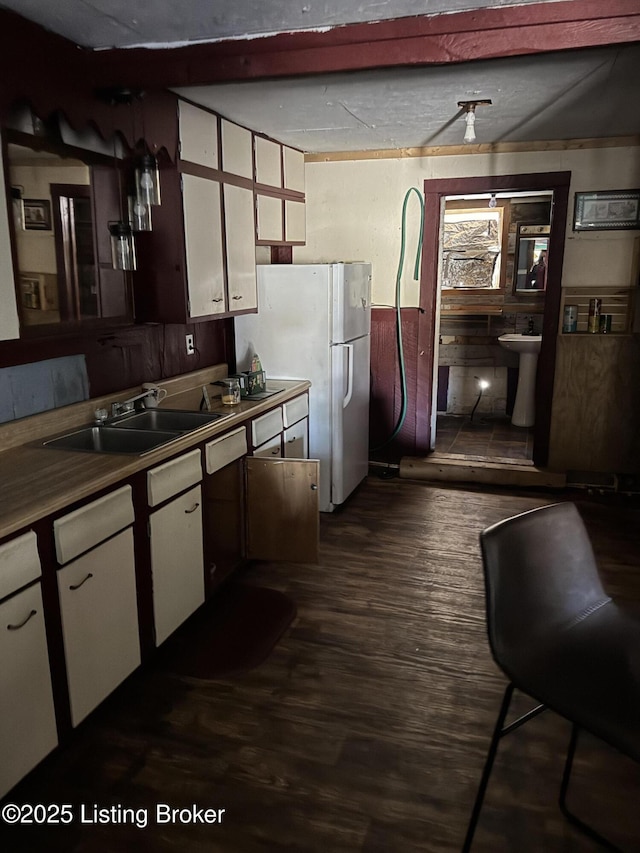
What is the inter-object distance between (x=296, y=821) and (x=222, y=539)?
139cm

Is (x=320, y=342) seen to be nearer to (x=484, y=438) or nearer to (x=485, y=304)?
(x=484, y=438)

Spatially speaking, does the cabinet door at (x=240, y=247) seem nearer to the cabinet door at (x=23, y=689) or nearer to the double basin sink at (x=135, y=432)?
the double basin sink at (x=135, y=432)

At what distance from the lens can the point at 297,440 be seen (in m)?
3.79

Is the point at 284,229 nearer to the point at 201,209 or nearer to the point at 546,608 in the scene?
the point at 201,209

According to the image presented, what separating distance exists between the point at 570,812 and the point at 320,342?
2.66 meters

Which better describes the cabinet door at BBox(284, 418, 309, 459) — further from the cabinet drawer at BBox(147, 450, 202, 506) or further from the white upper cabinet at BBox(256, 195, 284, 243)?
the white upper cabinet at BBox(256, 195, 284, 243)

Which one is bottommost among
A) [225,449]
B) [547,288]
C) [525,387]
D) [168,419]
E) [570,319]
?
[525,387]

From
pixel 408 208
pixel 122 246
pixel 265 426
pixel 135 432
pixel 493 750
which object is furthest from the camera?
pixel 408 208

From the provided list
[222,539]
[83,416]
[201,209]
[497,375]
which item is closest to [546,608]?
[222,539]

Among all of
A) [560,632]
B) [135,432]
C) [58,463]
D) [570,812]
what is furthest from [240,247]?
[570,812]

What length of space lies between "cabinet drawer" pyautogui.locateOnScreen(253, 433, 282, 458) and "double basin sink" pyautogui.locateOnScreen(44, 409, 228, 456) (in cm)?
36

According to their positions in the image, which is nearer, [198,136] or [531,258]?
[198,136]

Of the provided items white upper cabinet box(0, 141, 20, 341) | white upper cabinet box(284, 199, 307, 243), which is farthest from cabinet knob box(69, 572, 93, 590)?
white upper cabinet box(284, 199, 307, 243)

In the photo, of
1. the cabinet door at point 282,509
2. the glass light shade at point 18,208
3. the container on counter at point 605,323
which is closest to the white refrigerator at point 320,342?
the cabinet door at point 282,509
